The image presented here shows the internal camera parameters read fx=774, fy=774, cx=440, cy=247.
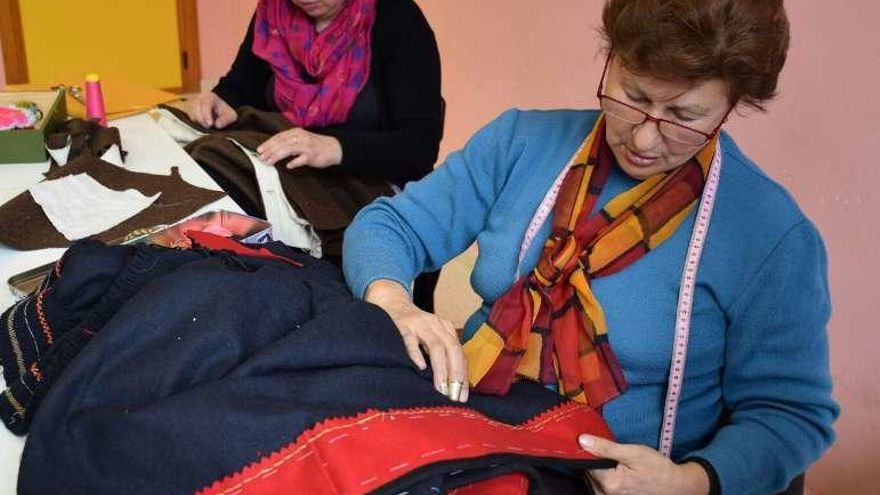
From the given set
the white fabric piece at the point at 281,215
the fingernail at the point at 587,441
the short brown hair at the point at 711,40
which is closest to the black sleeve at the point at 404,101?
the white fabric piece at the point at 281,215

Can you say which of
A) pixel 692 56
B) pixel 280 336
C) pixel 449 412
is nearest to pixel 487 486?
pixel 449 412

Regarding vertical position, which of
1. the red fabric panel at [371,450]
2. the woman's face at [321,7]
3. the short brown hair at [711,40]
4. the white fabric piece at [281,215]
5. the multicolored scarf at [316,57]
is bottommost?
the white fabric piece at [281,215]

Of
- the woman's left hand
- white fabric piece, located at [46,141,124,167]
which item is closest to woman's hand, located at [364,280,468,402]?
the woman's left hand

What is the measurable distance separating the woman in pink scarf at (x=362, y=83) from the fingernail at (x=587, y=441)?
879mm

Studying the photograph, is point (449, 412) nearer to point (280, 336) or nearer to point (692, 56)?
point (280, 336)

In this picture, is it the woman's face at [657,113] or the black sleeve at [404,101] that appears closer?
the woman's face at [657,113]

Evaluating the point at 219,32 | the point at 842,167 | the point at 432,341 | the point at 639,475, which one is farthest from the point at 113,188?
the point at 219,32

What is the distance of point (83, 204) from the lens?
1.29 m

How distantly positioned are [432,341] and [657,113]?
395mm

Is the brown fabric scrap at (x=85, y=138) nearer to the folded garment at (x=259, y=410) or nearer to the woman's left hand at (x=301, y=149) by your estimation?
the woman's left hand at (x=301, y=149)

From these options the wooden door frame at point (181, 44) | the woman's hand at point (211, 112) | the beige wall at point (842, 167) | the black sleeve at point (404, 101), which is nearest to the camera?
the beige wall at point (842, 167)

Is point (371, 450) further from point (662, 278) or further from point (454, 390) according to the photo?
point (662, 278)

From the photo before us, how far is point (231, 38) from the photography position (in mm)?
4254

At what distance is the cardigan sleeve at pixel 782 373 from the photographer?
0.94m
